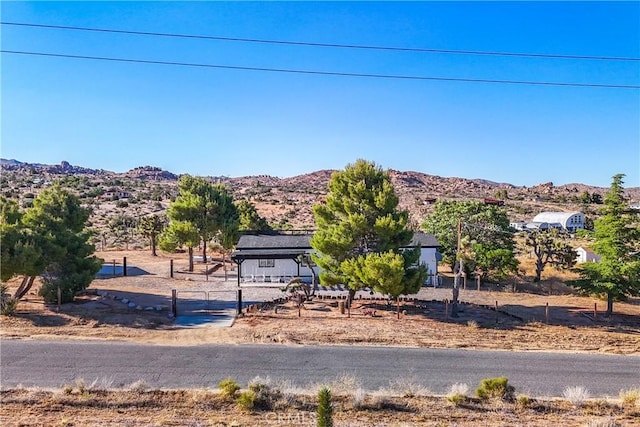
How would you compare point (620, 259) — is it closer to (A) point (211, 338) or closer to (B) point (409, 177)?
(A) point (211, 338)

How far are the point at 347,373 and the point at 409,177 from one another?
16961 centimetres

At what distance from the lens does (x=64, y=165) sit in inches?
7785

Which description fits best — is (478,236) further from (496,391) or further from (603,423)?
(603,423)

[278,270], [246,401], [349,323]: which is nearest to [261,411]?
[246,401]

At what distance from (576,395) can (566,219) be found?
7148cm

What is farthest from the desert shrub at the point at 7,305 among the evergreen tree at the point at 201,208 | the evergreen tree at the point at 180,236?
the evergreen tree at the point at 201,208

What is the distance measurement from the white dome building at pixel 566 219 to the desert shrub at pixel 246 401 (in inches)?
2930

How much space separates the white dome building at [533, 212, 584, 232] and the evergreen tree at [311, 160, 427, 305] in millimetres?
61406

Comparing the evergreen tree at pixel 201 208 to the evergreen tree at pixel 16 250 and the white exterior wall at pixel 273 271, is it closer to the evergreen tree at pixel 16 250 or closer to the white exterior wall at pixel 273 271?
the white exterior wall at pixel 273 271

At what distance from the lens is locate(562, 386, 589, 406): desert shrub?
13279 mm

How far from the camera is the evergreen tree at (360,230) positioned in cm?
2338

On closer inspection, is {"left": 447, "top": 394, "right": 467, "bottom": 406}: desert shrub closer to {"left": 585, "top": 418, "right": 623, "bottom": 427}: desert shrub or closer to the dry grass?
the dry grass

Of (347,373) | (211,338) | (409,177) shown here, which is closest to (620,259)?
(347,373)

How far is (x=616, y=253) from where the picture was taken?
83.1 feet
